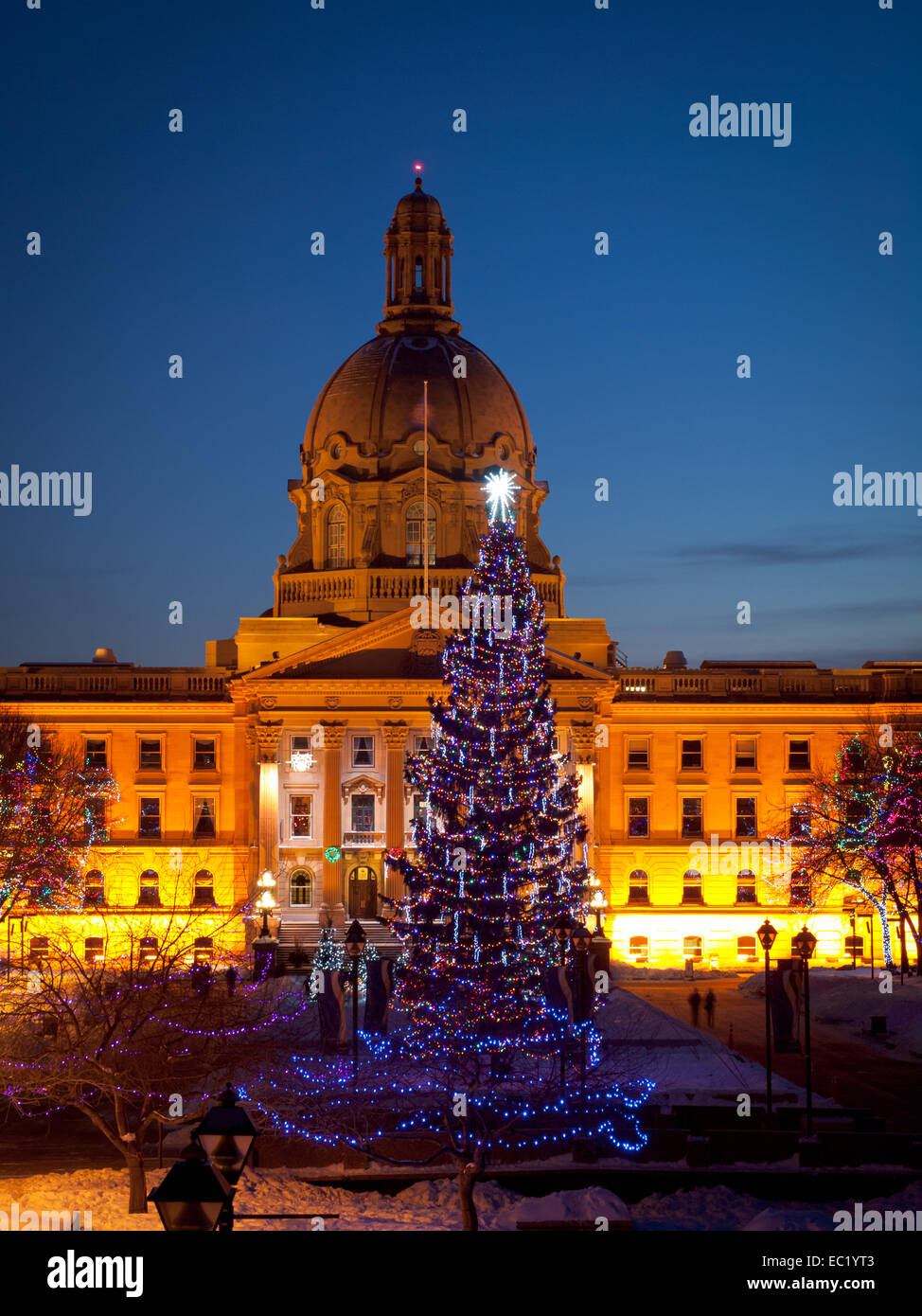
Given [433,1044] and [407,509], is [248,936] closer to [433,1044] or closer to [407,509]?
[407,509]

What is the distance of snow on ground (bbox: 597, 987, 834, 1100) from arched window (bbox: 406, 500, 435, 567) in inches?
1655

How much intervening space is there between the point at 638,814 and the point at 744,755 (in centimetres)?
625

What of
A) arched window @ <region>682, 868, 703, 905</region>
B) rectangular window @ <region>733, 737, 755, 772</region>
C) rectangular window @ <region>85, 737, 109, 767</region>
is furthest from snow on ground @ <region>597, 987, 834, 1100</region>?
rectangular window @ <region>85, 737, 109, 767</region>

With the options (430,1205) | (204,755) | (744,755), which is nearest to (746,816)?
(744,755)

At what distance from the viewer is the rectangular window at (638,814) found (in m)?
86.0

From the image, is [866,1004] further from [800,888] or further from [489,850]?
[800,888]

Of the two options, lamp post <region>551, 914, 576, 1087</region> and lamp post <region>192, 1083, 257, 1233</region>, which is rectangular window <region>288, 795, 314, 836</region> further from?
lamp post <region>192, 1083, 257, 1233</region>

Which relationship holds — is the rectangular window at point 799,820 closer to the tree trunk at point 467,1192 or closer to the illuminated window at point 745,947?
the illuminated window at point 745,947

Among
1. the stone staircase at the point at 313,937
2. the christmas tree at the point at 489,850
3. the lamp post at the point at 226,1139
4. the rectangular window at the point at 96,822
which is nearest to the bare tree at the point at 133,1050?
the christmas tree at the point at 489,850

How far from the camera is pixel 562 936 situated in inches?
1550

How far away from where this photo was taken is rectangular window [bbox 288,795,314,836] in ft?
266

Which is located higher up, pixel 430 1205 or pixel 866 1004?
pixel 866 1004

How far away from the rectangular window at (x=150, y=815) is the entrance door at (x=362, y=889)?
11.1m
